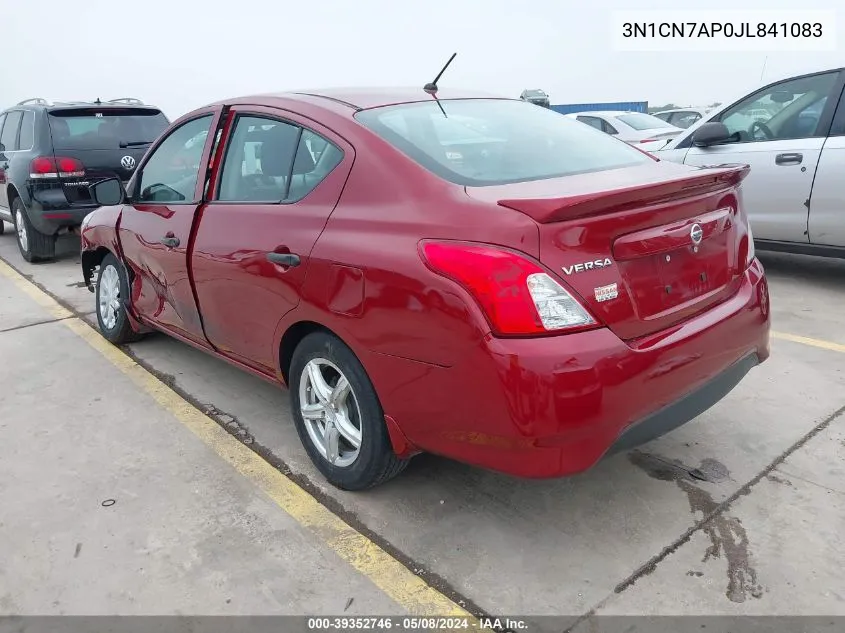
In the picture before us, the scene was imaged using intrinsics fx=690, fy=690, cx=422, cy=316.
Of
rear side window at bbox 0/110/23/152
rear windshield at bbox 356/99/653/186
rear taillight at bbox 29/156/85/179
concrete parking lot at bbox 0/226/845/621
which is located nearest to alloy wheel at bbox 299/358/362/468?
concrete parking lot at bbox 0/226/845/621

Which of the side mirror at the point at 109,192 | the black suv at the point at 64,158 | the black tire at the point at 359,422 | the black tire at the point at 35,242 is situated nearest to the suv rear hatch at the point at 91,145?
the black suv at the point at 64,158

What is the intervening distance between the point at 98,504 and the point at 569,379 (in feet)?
6.55

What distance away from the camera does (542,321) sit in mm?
2016

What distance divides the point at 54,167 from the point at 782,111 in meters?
6.90

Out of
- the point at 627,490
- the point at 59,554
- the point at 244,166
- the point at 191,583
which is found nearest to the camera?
the point at 191,583

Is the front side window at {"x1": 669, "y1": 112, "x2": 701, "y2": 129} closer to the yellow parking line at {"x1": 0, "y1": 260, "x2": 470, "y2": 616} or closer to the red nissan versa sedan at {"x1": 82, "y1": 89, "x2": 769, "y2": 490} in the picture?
the red nissan versa sedan at {"x1": 82, "y1": 89, "x2": 769, "y2": 490}

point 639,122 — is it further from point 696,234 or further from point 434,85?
point 696,234

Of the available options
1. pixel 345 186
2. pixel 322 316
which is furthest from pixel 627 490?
pixel 345 186

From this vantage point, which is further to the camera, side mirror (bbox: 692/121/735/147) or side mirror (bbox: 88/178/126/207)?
side mirror (bbox: 692/121/735/147)

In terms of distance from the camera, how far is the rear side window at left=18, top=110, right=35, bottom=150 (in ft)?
24.5

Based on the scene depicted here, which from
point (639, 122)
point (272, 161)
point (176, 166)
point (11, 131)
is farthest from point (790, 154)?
point (11, 131)

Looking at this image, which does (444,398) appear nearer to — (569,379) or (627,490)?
(569,379)

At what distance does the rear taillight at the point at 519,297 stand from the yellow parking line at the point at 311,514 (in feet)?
2.96

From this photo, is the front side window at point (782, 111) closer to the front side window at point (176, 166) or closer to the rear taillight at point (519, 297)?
the rear taillight at point (519, 297)
